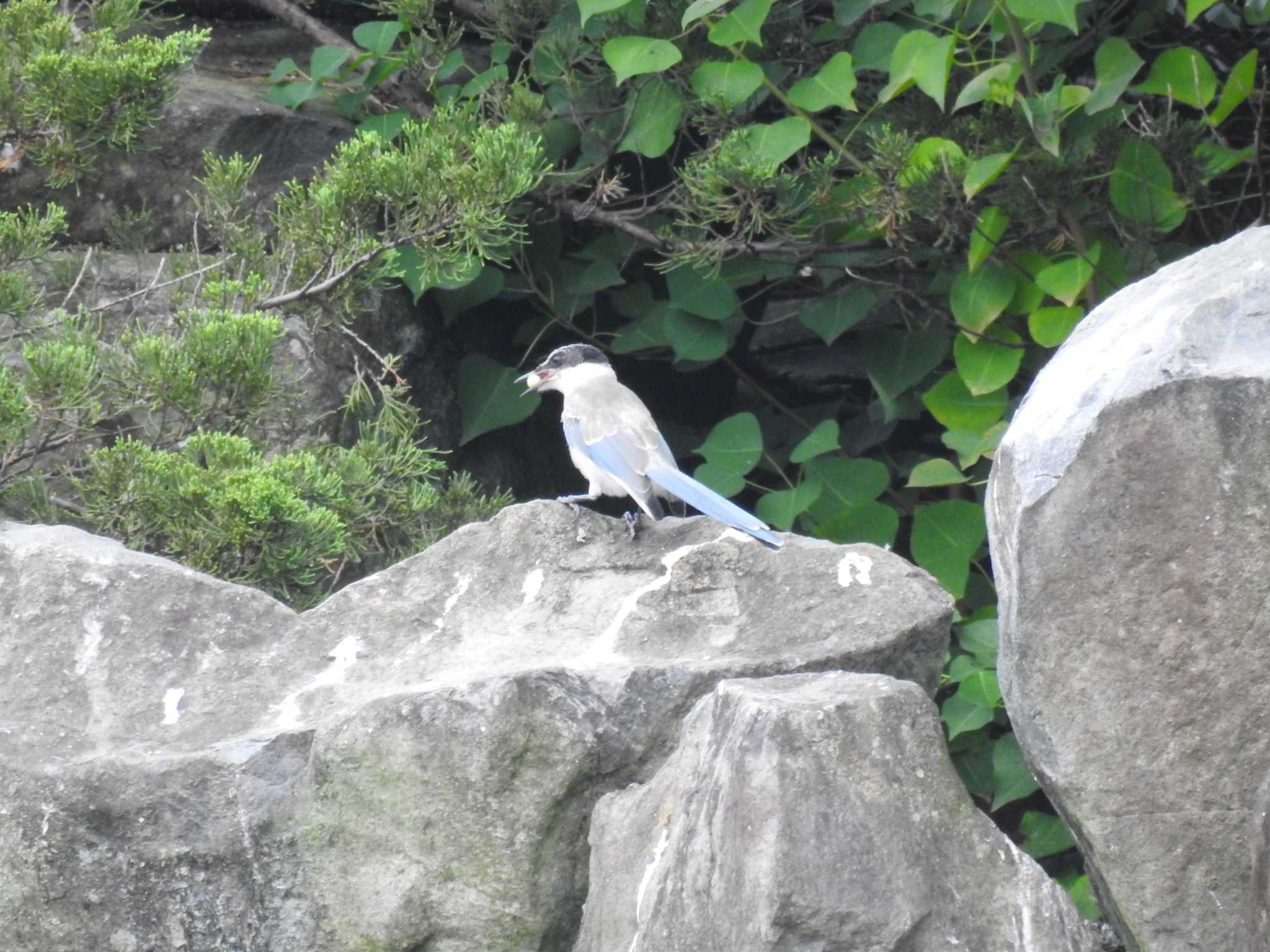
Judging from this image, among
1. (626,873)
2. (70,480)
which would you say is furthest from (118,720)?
(626,873)

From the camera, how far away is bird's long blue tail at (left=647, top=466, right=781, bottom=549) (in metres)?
2.99

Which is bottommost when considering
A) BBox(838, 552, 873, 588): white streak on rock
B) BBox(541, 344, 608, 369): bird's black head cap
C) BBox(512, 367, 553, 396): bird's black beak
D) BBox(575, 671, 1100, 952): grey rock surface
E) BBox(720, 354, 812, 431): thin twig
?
BBox(720, 354, 812, 431): thin twig

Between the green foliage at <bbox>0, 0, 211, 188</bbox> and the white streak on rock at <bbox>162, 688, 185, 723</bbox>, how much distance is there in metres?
1.43

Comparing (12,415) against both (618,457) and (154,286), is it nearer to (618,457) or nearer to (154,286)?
(154,286)

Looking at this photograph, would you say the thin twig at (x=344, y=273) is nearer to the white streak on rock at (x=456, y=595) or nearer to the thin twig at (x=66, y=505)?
the thin twig at (x=66, y=505)

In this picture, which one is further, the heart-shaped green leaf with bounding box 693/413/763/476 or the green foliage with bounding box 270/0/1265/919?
the heart-shaped green leaf with bounding box 693/413/763/476

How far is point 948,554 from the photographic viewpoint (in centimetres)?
404

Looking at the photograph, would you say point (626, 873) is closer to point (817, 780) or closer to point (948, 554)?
point (817, 780)

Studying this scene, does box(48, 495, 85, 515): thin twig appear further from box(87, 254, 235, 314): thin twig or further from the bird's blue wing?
the bird's blue wing

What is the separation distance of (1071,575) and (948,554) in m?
1.71

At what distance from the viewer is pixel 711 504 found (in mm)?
3168

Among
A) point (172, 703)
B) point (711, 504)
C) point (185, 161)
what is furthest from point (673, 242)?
point (172, 703)

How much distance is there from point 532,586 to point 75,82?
159 centimetres

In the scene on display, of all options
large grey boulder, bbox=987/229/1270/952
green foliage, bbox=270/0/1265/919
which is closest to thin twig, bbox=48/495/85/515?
green foliage, bbox=270/0/1265/919
